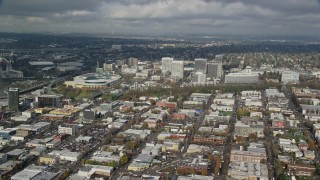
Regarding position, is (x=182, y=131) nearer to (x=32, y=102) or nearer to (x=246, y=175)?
(x=246, y=175)

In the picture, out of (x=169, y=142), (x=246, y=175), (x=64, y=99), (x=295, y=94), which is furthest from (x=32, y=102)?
(x=295, y=94)

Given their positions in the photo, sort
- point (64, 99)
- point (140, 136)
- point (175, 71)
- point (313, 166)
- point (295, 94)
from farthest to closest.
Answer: point (175, 71) < point (295, 94) < point (64, 99) < point (140, 136) < point (313, 166)

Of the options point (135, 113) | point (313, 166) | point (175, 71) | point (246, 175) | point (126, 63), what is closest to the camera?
point (246, 175)

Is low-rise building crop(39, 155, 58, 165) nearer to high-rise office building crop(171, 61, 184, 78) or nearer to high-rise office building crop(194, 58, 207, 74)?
high-rise office building crop(171, 61, 184, 78)

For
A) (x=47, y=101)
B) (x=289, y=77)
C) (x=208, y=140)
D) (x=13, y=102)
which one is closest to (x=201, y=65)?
(x=289, y=77)

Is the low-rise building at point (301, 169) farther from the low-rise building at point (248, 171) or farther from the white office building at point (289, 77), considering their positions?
the white office building at point (289, 77)

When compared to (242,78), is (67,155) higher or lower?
lower

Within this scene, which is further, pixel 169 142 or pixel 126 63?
pixel 126 63

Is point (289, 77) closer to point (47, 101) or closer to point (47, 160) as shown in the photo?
point (47, 101)
